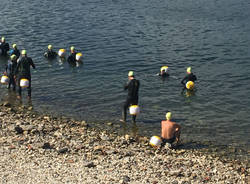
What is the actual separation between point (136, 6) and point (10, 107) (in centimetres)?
3374

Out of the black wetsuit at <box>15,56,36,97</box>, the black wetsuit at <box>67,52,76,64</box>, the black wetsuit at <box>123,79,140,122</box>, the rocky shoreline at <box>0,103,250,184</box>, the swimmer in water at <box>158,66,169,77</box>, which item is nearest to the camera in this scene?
the rocky shoreline at <box>0,103,250,184</box>

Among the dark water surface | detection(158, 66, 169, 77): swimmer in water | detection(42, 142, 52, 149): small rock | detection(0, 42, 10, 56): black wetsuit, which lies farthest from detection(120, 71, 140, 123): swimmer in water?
detection(0, 42, 10, 56): black wetsuit

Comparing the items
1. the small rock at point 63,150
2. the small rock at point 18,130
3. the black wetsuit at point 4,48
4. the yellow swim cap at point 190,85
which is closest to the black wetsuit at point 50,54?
the black wetsuit at point 4,48

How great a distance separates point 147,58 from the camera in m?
32.0

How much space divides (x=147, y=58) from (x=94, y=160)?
56.4ft

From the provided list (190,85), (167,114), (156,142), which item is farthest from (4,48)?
(156,142)

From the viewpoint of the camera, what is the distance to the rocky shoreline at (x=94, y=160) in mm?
14469

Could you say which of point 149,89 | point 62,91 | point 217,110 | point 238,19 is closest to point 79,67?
point 62,91

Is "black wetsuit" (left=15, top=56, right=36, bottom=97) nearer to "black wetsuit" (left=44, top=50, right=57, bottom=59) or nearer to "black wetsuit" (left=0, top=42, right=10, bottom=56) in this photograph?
"black wetsuit" (left=44, top=50, right=57, bottom=59)

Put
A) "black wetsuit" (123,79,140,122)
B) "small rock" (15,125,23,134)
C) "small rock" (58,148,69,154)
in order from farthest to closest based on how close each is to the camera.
Result: "black wetsuit" (123,79,140,122) → "small rock" (15,125,23,134) → "small rock" (58,148,69,154)

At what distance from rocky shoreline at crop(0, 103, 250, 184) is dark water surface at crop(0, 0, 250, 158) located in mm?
2271

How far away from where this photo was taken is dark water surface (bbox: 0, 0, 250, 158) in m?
22.3

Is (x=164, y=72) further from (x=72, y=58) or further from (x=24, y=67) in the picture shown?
(x=24, y=67)

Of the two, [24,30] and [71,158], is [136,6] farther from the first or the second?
[71,158]
